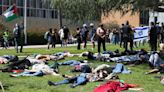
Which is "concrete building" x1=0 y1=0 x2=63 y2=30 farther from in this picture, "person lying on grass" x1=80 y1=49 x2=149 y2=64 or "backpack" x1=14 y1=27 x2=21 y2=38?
"person lying on grass" x1=80 y1=49 x2=149 y2=64

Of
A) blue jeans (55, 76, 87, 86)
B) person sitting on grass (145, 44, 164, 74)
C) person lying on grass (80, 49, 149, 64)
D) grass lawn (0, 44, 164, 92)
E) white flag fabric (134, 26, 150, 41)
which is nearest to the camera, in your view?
grass lawn (0, 44, 164, 92)

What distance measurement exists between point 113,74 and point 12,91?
3.67 metres

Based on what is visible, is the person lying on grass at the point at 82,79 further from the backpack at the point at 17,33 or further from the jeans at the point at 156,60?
the backpack at the point at 17,33

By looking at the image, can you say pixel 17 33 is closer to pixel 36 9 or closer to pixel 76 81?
pixel 76 81

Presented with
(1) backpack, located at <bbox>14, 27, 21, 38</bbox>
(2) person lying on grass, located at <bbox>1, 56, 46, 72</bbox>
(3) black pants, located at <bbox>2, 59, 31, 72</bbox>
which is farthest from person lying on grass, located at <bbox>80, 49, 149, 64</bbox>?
(1) backpack, located at <bbox>14, 27, 21, 38</bbox>

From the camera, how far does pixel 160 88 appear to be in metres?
13.3

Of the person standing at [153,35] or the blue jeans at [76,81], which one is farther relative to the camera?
the person standing at [153,35]

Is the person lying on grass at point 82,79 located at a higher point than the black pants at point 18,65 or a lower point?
higher

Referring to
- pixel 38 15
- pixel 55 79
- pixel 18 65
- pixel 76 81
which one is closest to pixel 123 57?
pixel 18 65

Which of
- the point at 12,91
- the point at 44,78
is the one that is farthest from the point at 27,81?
the point at 12,91

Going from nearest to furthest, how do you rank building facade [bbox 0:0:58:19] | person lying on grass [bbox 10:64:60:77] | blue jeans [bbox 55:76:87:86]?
1. blue jeans [bbox 55:76:87:86]
2. person lying on grass [bbox 10:64:60:77]
3. building facade [bbox 0:0:58:19]

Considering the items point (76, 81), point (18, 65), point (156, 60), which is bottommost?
point (18, 65)

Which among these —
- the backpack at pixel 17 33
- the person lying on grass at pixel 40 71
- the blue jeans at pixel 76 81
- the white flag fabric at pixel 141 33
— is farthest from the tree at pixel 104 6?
the white flag fabric at pixel 141 33

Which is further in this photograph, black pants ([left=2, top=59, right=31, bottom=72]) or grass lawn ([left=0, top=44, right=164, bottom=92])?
black pants ([left=2, top=59, right=31, bottom=72])
